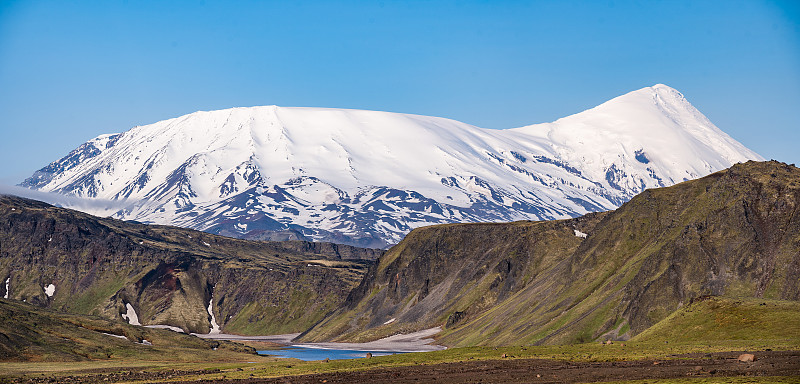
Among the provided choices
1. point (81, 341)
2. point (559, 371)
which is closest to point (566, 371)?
point (559, 371)

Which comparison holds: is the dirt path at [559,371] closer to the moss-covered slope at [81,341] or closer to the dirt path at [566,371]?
the dirt path at [566,371]

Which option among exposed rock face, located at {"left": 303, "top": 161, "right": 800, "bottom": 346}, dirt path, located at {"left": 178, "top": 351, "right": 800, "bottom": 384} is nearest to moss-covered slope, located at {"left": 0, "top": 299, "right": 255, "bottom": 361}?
dirt path, located at {"left": 178, "top": 351, "right": 800, "bottom": 384}

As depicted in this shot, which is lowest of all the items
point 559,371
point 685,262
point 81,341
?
point 559,371

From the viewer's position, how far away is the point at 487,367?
9675 centimetres

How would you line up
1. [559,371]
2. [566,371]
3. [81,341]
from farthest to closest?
[81,341] < [559,371] < [566,371]

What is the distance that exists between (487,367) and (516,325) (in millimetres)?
90576

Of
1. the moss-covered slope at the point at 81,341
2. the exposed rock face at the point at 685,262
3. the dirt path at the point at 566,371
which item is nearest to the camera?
the dirt path at the point at 566,371

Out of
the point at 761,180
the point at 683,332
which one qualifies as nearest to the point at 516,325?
the point at 761,180

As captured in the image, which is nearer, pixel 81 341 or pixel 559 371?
pixel 559 371

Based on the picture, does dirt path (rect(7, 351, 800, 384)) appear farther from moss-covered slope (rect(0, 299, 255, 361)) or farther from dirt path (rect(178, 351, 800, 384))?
moss-covered slope (rect(0, 299, 255, 361))

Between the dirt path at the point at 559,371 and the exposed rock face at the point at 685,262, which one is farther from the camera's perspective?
the exposed rock face at the point at 685,262

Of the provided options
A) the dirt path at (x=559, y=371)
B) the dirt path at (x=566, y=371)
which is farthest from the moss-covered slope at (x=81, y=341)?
the dirt path at (x=566, y=371)

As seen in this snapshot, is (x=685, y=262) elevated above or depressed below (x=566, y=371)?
above

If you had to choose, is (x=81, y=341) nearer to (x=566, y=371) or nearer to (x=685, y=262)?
(x=566, y=371)
